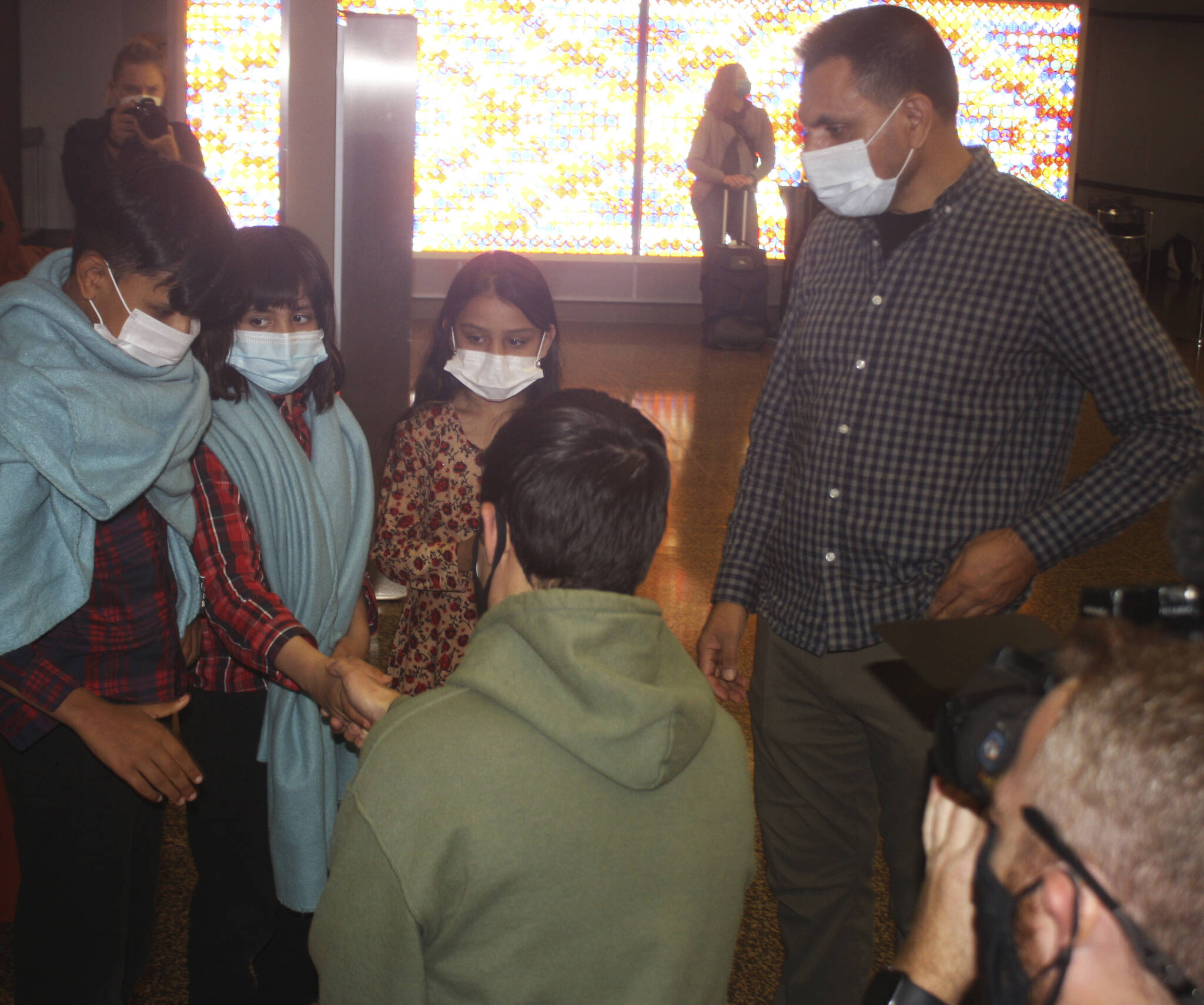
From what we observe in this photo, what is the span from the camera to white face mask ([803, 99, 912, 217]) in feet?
5.90

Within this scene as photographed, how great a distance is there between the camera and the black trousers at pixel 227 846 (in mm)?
1834

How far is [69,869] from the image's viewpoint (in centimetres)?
159

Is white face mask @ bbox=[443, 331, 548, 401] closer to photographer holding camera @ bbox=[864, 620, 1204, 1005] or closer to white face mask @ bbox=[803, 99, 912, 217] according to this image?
white face mask @ bbox=[803, 99, 912, 217]

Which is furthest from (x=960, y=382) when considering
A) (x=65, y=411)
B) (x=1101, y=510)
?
(x=65, y=411)

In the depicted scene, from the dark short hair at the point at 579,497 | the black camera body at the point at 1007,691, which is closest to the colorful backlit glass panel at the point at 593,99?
the dark short hair at the point at 579,497

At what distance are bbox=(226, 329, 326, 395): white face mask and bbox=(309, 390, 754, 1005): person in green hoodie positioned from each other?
36.1 inches

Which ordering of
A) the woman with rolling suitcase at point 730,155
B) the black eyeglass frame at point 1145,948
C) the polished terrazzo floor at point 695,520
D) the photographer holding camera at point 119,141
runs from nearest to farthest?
the black eyeglass frame at point 1145,948 < the polished terrazzo floor at point 695,520 < the photographer holding camera at point 119,141 < the woman with rolling suitcase at point 730,155

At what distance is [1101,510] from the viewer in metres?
1.65

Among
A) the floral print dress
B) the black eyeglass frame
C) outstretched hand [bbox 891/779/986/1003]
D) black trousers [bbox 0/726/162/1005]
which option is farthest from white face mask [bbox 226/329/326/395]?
the black eyeglass frame

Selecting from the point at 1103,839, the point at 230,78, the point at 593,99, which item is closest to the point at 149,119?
the point at 1103,839

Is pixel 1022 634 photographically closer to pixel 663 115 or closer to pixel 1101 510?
pixel 1101 510

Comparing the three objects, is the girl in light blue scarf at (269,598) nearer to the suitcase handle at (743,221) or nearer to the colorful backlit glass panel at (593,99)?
the suitcase handle at (743,221)

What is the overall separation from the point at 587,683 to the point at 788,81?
10262mm

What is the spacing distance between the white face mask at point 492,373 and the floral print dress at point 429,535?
0.22 feet
